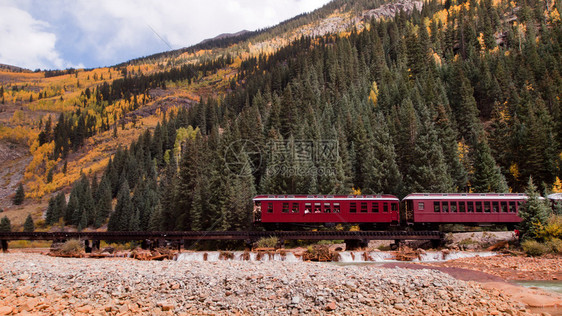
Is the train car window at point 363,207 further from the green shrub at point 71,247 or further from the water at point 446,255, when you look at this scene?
the green shrub at point 71,247

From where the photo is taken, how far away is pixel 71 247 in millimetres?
27922

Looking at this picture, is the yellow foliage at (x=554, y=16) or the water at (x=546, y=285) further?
the yellow foliage at (x=554, y=16)

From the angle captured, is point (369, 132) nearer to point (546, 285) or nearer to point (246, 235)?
point (246, 235)

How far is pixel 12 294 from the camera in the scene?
14.8 m

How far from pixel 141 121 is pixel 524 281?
6471 inches

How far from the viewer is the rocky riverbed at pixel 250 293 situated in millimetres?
12172

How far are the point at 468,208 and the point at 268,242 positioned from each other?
1713cm

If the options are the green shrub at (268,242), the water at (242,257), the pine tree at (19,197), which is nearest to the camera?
the water at (242,257)

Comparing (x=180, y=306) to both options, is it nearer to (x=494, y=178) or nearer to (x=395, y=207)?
(x=395, y=207)

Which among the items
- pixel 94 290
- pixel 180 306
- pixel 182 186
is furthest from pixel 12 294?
pixel 182 186

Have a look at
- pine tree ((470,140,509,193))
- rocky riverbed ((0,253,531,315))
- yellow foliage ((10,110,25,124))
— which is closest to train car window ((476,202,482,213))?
pine tree ((470,140,509,193))

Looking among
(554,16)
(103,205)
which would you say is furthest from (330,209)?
(554,16)

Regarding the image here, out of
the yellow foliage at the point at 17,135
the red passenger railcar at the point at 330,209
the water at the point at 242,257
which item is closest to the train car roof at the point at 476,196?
the red passenger railcar at the point at 330,209

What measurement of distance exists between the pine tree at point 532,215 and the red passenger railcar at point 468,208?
4.25 meters
